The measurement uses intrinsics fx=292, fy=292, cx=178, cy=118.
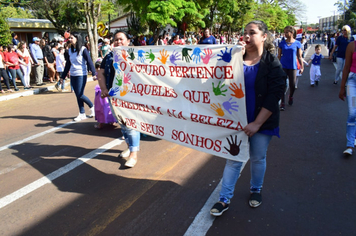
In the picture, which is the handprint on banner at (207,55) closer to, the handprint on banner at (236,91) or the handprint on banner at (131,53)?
the handprint on banner at (236,91)

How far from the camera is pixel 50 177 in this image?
4.15 m

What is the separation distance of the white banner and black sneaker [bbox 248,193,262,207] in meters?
0.62

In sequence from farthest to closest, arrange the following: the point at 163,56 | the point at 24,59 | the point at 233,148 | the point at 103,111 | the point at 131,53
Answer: the point at 24,59, the point at 103,111, the point at 131,53, the point at 163,56, the point at 233,148

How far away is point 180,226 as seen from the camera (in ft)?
9.66

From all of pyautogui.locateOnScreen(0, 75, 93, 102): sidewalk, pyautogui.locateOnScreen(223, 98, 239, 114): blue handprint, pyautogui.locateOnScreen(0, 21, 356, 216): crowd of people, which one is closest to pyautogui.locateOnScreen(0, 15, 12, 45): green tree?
pyautogui.locateOnScreen(0, 75, 93, 102): sidewalk

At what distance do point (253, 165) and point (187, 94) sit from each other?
1.05 m

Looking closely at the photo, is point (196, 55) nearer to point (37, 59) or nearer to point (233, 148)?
point (233, 148)

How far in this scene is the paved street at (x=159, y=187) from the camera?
117 inches

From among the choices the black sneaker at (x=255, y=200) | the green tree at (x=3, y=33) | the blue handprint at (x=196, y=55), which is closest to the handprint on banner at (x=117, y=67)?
the blue handprint at (x=196, y=55)

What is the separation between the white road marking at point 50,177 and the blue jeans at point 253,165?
247 centimetres

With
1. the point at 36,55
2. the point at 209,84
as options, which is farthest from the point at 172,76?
the point at 36,55

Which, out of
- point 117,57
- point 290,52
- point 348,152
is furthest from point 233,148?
point 290,52

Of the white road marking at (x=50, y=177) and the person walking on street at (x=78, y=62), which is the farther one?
the person walking on street at (x=78, y=62)

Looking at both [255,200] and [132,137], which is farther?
[132,137]
